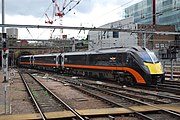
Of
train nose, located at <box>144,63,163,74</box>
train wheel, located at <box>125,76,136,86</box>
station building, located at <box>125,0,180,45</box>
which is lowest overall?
train wheel, located at <box>125,76,136,86</box>

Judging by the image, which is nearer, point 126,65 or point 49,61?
point 126,65

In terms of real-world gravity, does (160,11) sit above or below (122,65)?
above

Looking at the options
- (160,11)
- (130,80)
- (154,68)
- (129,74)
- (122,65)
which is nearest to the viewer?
(154,68)

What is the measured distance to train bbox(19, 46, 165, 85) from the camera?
19.1 meters

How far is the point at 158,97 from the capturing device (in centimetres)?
1454

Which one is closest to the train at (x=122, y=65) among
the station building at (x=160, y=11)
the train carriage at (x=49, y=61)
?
the train carriage at (x=49, y=61)

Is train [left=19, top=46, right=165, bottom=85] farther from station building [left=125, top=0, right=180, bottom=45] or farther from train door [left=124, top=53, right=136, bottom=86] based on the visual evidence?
station building [left=125, top=0, right=180, bottom=45]

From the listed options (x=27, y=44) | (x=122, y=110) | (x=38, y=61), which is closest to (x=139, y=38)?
(x=38, y=61)

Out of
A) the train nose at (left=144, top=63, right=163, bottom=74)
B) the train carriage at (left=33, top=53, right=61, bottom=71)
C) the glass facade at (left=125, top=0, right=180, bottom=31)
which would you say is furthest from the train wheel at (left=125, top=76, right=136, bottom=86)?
the glass facade at (left=125, top=0, right=180, bottom=31)

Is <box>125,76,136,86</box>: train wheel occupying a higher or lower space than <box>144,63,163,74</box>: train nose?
lower

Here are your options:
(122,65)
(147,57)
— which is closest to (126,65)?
(122,65)

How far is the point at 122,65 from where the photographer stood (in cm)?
2120

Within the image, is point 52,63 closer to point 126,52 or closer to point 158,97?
point 126,52

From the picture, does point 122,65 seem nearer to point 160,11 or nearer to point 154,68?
point 154,68
